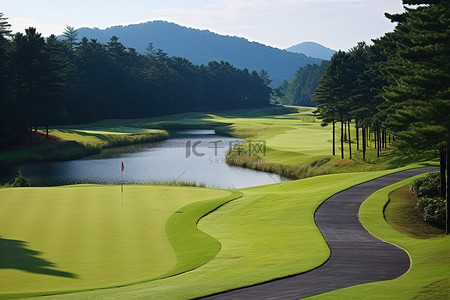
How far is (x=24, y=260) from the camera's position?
18.9 m

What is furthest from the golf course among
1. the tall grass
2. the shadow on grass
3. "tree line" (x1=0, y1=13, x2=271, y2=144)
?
"tree line" (x1=0, y1=13, x2=271, y2=144)

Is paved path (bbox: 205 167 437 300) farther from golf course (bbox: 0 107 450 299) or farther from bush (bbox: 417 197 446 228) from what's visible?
bush (bbox: 417 197 446 228)

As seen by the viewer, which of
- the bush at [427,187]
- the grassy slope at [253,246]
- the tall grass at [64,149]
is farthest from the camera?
the tall grass at [64,149]

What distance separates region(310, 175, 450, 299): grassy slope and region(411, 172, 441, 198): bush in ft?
25.9

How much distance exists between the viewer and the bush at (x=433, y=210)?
28.6 m

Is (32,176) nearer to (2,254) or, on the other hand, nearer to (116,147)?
(116,147)

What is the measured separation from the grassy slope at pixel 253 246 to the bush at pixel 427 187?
15.5 feet

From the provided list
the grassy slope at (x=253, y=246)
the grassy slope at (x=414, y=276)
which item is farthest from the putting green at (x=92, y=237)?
the grassy slope at (x=414, y=276)

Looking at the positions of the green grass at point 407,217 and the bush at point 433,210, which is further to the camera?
the bush at point 433,210

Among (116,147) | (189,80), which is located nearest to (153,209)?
(116,147)

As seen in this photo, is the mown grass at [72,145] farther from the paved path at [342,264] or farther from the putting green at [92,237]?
the paved path at [342,264]

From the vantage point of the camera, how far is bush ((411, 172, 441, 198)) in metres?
32.5

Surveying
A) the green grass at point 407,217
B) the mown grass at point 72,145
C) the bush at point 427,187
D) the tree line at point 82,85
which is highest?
the tree line at point 82,85

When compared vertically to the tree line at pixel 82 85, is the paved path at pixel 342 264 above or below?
below
